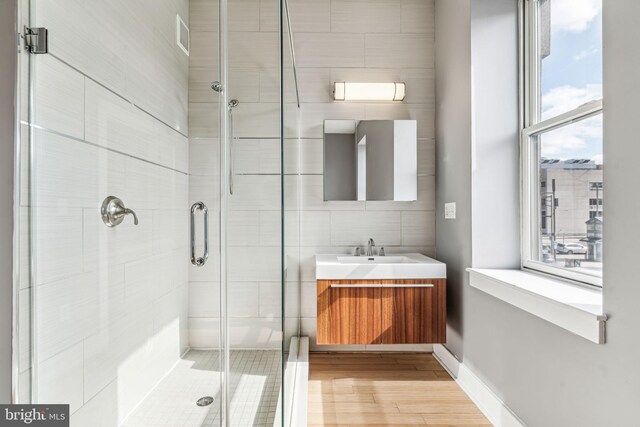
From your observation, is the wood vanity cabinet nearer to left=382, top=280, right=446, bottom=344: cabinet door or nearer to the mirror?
left=382, top=280, right=446, bottom=344: cabinet door

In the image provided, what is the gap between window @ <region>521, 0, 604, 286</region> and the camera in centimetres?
145

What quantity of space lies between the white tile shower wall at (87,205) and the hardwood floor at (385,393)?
1.37 metres

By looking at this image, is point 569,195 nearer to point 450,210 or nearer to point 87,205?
point 450,210

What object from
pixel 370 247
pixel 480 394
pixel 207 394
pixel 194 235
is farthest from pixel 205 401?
pixel 370 247

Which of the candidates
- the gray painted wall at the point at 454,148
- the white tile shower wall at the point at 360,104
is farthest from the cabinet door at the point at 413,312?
the white tile shower wall at the point at 360,104

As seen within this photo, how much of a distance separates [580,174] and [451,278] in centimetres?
106

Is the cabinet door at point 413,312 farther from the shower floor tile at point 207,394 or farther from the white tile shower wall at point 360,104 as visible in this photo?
the shower floor tile at point 207,394

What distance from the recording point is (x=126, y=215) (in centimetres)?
69

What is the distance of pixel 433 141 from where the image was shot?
8.84 feet

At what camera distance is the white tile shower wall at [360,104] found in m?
2.66

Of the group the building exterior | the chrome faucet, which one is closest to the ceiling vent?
the building exterior

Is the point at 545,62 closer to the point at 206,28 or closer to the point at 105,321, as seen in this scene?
the point at 206,28

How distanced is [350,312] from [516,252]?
39.2 inches

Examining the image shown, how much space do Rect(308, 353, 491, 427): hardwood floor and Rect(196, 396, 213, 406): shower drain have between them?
1.10 m
